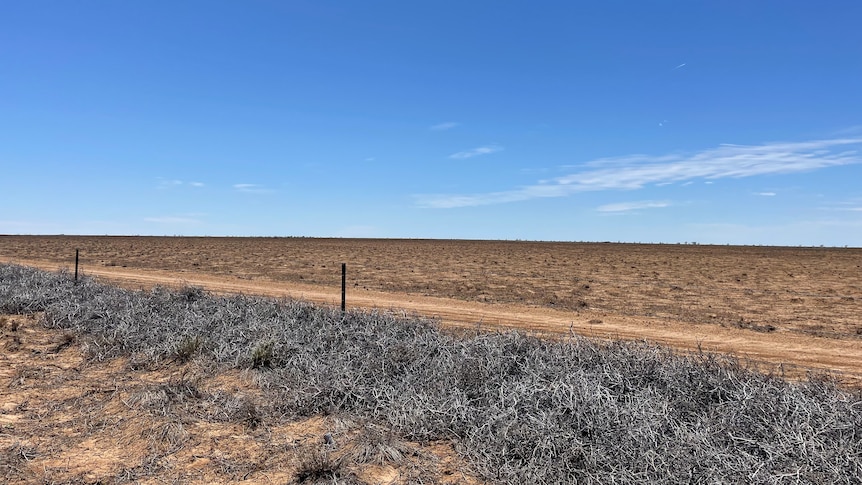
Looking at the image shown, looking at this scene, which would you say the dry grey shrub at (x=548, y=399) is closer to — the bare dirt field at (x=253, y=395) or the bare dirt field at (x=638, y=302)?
the bare dirt field at (x=253, y=395)

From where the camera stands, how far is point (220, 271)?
28.6m

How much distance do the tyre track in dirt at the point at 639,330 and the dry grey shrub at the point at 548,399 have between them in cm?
99

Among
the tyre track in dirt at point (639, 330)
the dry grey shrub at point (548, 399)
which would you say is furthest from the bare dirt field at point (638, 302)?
the dry grey shrub at point (548, 399)

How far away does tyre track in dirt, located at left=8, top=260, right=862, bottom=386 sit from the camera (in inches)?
365

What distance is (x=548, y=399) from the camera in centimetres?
566

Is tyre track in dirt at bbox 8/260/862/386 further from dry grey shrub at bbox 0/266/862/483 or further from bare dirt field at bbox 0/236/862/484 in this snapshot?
dry grey shrub at bbox 0/266/862/483

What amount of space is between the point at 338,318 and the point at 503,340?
11.4ft

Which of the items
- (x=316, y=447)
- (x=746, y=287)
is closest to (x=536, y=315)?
(x=316, y=447)

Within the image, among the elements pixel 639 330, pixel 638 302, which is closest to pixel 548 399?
pixel 639 330

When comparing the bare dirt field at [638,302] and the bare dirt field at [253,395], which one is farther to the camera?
the bare dirt field at [638,302]

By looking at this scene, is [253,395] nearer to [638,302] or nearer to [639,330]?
[639,330]

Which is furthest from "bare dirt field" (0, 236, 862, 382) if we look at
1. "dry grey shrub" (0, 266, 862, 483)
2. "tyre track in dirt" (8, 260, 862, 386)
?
"dry grey shrub" (0, 266, 862, 483)

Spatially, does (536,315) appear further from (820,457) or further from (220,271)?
(220,271)

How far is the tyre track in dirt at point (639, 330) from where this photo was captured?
927 cm
